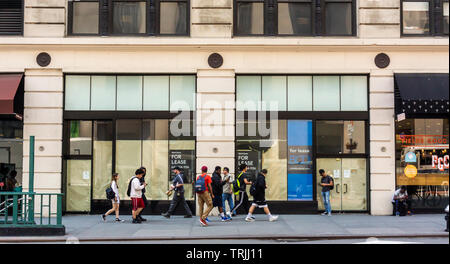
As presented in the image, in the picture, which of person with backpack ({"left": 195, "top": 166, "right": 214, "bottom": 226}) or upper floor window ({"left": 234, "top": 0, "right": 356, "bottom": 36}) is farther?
upper floor window ({"left": 234, "top": 0, "right": 356, "bottom": 36})

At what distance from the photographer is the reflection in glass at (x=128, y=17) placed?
19109 mm

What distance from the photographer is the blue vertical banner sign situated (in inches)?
744

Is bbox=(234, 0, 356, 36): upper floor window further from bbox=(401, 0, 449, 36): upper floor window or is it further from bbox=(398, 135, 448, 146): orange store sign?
bbox=(398, 135, 448, 146): orange store sign

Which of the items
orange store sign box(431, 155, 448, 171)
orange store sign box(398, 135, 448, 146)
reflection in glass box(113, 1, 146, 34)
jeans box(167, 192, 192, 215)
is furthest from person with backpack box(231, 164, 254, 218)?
orange store sign box(431, 155, 448, 171)

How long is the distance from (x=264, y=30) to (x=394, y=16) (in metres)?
4.68

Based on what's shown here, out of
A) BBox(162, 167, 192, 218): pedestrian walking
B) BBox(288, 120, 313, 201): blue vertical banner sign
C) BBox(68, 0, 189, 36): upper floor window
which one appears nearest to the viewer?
BBox(162, 167, 192, 218): pedestrian walking

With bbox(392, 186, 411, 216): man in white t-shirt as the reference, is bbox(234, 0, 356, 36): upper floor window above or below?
above

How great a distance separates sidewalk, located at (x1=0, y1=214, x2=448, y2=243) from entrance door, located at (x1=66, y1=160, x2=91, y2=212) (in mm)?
606

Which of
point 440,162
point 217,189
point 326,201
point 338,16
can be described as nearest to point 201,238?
point 217,189

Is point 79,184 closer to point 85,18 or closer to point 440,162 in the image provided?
point 85,18

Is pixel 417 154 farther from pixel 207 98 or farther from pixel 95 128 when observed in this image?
pixel 95 128

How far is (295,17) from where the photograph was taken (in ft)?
63.1

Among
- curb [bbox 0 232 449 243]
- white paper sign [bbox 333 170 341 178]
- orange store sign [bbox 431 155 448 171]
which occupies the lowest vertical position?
curb [bbox 0 232 449 243]
